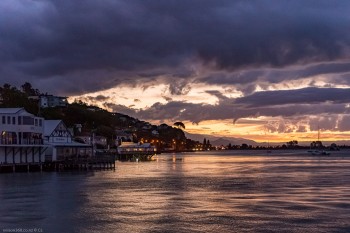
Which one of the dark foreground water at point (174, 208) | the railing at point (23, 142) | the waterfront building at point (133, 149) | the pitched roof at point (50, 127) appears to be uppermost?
the pitched roof at point (50, 127)

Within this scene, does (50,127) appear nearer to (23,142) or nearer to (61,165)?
(61,165)

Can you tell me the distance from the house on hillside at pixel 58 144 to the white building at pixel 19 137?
572 centimetres

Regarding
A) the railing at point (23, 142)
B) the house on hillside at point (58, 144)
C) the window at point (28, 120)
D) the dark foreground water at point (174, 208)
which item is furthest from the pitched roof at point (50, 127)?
the dark foreground water at point (174, 208)

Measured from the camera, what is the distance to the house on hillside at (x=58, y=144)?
10488 cm

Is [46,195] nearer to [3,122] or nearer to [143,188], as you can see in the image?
[143,188]

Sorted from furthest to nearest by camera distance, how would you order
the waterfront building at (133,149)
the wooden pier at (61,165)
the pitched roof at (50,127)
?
the waterfront building at (133,149)
the pitched roof at (50,127)
the wooden pier at (61,165)

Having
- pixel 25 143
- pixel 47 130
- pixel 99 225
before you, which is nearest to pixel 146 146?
pixel 47 130

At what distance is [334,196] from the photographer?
52906 millimetres

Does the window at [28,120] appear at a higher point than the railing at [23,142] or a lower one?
higher

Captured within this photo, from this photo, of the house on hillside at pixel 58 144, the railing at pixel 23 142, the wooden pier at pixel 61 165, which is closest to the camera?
the railing at pixel 23 142

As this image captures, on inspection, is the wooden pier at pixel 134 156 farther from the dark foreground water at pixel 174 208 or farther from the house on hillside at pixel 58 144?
the dark foreground water at pixel 174 208

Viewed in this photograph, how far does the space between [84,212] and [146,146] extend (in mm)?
155921

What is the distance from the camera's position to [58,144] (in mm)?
107500

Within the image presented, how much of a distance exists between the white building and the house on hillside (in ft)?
18.8
